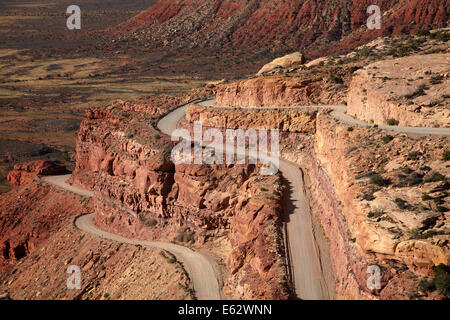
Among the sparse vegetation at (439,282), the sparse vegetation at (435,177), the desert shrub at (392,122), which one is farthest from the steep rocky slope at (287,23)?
the sparse vegetation at (439,282)

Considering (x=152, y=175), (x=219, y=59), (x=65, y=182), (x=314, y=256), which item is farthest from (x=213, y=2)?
(x=314, y=256)

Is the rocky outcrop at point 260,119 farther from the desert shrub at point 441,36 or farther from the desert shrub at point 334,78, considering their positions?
the desert shrub at point 441,36

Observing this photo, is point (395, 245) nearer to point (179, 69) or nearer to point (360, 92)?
point (360, 92)

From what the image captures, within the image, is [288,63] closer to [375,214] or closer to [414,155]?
[414,155]

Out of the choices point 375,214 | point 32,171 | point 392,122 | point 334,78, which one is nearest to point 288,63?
point 334,78

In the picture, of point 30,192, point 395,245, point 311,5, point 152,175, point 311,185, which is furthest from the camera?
point 311,5

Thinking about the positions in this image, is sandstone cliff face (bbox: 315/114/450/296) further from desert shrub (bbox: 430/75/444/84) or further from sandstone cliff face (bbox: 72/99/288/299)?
desert shrub (bbox: 430/75/444/84)

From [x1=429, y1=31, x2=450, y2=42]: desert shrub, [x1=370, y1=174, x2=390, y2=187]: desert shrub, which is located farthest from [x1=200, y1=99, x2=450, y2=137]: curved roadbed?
[x1=429, y1=31, x2=450, y2=42]: desert shrub
